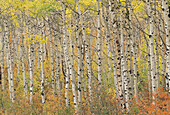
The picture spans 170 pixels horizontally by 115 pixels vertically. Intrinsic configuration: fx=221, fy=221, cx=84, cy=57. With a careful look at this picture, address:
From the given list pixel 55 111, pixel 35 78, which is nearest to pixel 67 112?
pixel 55 111

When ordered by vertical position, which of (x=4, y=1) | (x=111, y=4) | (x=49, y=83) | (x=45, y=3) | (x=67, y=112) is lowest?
(x=67, y=112)

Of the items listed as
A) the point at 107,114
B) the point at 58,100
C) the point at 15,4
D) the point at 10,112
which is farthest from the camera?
the point at 15,4

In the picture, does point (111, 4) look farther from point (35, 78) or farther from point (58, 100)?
point (35, 78)

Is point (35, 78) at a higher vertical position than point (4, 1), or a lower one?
lower

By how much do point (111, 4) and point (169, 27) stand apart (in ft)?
9.06

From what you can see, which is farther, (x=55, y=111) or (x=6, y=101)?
(x=6, y=101)

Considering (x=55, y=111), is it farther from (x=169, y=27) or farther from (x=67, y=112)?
(x=169, y=27)

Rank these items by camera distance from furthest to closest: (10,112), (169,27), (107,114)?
(10,112)
(107,114)
(169,27)

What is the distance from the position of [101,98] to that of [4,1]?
10.7 m

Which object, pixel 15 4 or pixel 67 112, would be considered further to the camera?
pixel 15 4

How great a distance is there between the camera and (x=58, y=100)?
42.3ft

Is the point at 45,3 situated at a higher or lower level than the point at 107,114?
higher

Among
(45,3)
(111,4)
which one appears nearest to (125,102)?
(111,4)

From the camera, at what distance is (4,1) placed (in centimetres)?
1598
